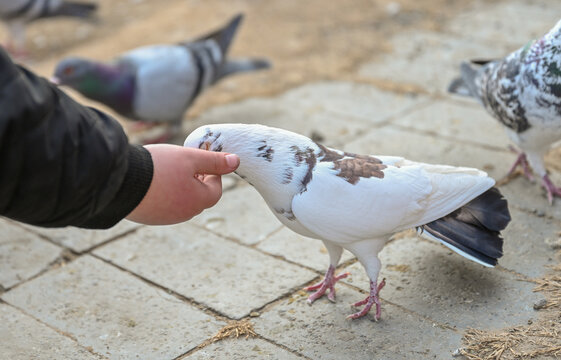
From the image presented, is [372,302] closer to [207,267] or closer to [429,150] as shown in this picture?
[207,267]

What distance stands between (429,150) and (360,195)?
6.48 ft

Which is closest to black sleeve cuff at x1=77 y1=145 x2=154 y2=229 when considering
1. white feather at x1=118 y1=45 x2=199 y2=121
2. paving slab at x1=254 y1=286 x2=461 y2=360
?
paving slab at x1=254 y1=286 x2=461 y2=360

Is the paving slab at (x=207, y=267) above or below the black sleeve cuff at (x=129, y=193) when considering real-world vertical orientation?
below

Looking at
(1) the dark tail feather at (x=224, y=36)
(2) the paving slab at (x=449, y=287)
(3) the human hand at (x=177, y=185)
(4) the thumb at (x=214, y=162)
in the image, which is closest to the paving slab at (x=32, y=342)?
(3) the human hand at (x=177, y=185)

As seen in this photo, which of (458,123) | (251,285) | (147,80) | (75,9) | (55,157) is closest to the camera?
(55,157)

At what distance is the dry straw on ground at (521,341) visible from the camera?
2.51 meters

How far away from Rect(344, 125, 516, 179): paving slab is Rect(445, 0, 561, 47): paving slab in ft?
5.54

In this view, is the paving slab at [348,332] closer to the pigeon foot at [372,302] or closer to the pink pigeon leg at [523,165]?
the pigeon foot at [372,302]

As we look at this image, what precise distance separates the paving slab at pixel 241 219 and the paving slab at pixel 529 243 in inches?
49.2

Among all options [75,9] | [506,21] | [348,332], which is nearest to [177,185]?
[348,332]

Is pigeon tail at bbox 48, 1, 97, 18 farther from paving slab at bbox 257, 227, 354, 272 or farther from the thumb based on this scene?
the thumb

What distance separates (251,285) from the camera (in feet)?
10.6

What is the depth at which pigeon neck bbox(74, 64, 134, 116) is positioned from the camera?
16.2 feet

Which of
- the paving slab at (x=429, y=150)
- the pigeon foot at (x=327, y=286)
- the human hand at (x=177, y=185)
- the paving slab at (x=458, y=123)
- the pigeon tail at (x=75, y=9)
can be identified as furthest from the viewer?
the pigeon tail at (x=75, y=9)
